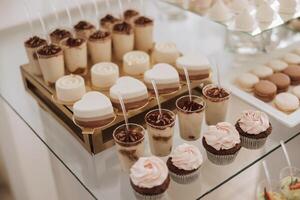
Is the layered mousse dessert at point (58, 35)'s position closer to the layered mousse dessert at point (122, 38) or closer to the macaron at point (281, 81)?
the layered mousse dessert at point (122, 38)

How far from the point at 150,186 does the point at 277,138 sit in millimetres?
511

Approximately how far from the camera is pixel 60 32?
5.74ft

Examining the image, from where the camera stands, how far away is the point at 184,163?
1203 millimetres

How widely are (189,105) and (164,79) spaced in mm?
175

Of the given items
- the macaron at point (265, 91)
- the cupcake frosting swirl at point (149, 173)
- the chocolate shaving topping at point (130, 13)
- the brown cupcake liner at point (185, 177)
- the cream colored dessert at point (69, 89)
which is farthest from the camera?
the chocolate shaving topping at point (130, 13)

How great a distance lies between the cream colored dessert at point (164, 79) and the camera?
1504mm

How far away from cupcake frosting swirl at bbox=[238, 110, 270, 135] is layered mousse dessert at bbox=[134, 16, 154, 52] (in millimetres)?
615

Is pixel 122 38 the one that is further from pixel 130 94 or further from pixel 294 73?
pixel 294 73

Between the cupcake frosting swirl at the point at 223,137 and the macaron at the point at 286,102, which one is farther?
the macaron at the point at 286,102

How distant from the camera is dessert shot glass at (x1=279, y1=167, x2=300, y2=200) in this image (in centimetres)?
125

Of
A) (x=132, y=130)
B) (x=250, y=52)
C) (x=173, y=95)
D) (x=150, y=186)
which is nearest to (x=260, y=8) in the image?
(x=250, y=52)

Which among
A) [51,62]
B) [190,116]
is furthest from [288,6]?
[51,62]

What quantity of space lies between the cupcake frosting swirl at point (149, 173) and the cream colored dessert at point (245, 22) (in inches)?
31.5

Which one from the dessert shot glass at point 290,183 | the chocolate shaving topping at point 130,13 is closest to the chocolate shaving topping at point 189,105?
the dessert shot glass at point 290,183
